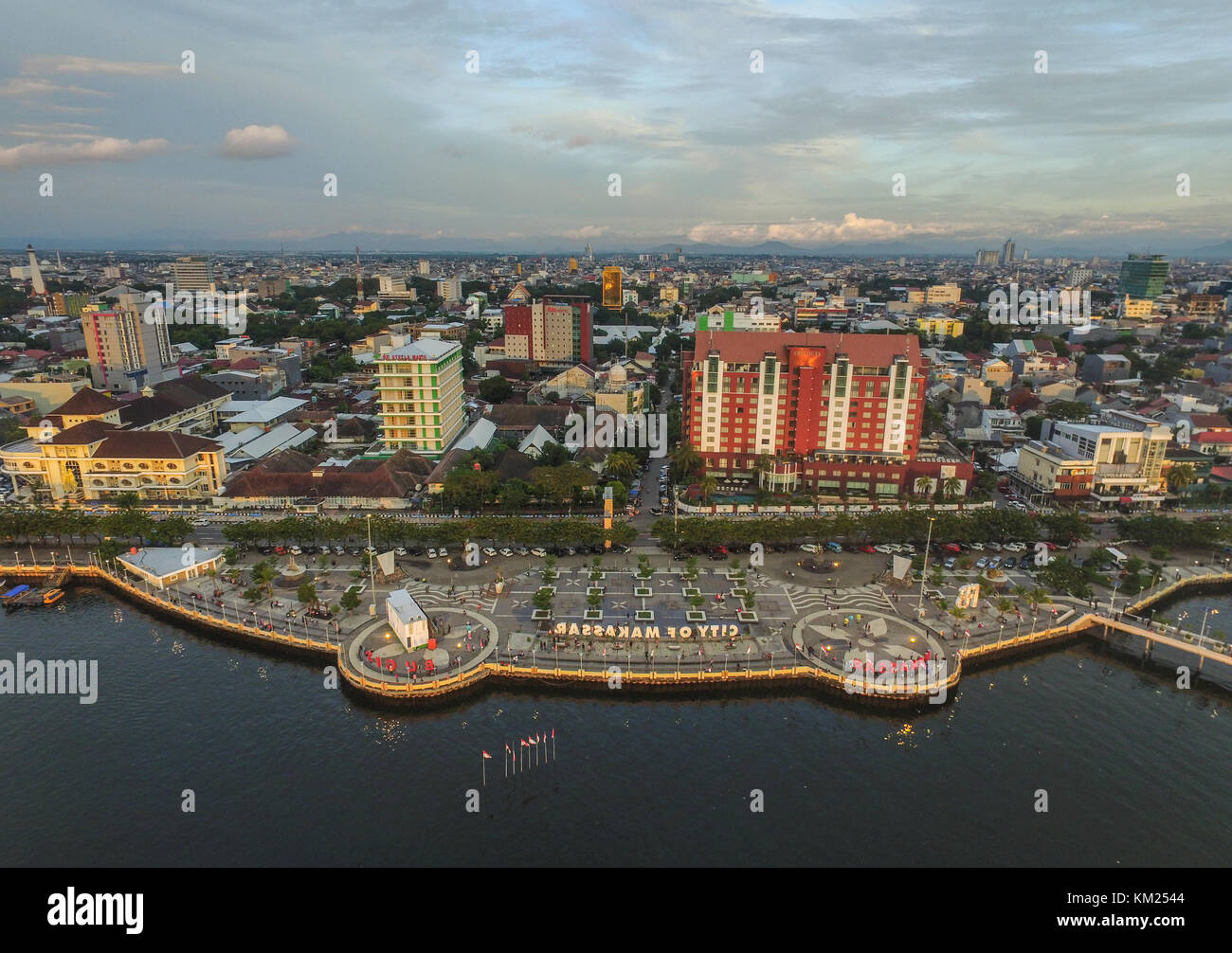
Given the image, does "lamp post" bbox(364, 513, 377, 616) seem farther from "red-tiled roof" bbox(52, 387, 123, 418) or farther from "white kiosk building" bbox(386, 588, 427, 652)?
"red-tiled roof" bbox(52, 387, 123, 418)

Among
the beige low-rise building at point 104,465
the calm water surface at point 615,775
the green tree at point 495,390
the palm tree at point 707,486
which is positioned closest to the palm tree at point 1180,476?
the calm water surface at point 615,775

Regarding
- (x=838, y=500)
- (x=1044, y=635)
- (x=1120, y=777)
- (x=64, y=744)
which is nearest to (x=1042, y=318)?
(x=838, y=500)

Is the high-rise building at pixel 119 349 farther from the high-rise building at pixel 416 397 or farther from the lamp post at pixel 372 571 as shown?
the lamp post at pixel 372 571

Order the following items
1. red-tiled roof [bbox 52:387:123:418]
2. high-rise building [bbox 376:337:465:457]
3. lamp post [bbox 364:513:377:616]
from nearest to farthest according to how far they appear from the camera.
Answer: lamp post [bbox 364:513:377:616] < high-rise building [bbox 376:337:465:457] < red-tiled roof [bbox 52:387:123:418]

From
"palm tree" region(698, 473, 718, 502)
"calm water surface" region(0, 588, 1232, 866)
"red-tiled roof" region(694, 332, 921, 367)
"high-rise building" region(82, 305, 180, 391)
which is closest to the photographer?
"calm water surface" region(0, 588, 1232, 866)

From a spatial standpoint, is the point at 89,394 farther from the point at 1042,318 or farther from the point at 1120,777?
the point at 1042,318

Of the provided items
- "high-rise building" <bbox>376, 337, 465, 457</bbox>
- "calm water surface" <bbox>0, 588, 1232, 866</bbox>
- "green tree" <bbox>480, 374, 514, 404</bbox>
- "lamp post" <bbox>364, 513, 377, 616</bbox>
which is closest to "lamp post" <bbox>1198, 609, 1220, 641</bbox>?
"calm water surface" <bbox>0, 588, 1232, 866</bbox>
